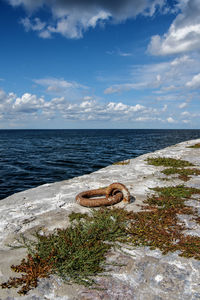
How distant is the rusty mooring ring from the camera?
5863 mm

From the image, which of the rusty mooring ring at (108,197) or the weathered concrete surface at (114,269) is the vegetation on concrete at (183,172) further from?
the rusty mooring ring at (108,197)

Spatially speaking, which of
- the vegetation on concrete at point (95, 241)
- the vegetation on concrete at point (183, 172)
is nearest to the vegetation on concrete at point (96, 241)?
the vegetation on concrete at point (95, 241)

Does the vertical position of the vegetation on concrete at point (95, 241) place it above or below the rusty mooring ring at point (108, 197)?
below

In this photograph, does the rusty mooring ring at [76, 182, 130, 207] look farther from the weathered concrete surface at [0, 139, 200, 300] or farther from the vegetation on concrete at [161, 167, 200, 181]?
the vegetation on concrete at [161, 167, 200, 181]

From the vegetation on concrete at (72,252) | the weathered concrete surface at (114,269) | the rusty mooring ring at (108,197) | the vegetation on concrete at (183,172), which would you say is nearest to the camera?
the weathered concrete surface at (114,269)

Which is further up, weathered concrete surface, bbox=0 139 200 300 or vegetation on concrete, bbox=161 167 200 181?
vegetation on concrete, bbox=161 167 200 181

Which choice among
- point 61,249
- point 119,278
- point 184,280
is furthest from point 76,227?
point 184,280

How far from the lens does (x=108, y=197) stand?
20.4 feet

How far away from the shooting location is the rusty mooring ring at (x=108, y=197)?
586 centimetres

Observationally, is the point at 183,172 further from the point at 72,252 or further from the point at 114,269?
the point at 72,252

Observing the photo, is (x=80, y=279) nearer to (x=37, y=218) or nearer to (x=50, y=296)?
(x=50, y=296)

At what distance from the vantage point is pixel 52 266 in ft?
10.9

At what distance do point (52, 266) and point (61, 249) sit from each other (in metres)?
0.42

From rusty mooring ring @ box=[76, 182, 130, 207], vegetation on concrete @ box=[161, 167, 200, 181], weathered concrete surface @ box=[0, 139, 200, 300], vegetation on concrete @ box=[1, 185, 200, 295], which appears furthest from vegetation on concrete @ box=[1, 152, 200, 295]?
vegetation on concrete @ box=[161, 167, 200, 181]
